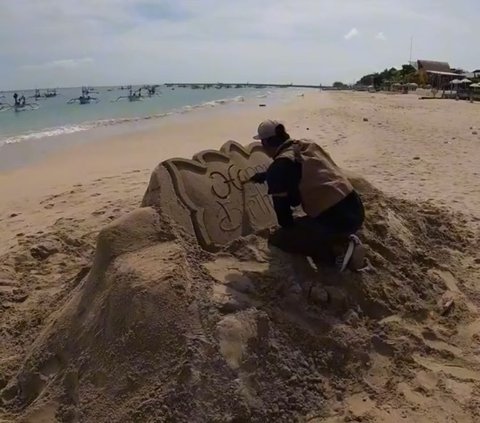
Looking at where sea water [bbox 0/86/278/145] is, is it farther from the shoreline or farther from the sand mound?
the sand mound

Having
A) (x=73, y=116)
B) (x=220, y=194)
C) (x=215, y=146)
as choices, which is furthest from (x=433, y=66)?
(x=220, y=194)

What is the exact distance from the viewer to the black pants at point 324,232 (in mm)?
3730

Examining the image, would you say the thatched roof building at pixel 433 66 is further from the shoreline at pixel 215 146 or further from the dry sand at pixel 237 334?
the dry sand at pixel 237 334

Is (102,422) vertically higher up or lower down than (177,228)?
lower down

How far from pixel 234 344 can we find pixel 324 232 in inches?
46.1

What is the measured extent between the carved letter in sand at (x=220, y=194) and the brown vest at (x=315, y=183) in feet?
2.23

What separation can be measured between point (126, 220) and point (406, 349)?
1989 mm

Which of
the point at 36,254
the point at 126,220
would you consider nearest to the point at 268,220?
the point at 126,220

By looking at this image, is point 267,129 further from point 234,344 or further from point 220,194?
point 234,344

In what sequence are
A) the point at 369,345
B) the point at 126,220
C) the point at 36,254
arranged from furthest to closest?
the point at 36,254 < the point at 126,220 < the point at 369,345

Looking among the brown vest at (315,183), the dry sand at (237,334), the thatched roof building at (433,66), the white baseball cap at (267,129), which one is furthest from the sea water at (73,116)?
the thatched roof building at (433,66)

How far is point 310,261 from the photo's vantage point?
3787 millimetres

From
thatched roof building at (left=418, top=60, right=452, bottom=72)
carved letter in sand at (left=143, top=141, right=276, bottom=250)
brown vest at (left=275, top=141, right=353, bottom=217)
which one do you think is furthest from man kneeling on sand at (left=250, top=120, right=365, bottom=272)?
thatched roof building at (left=418, top=60, right=452, bottom=72)

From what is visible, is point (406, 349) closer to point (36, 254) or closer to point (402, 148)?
point (36, 254)
